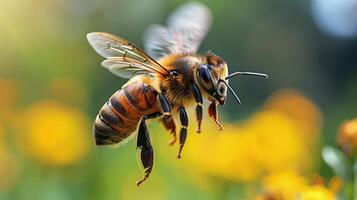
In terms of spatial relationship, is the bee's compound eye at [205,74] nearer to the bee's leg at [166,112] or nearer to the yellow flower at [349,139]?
the bee's leg at [166,112]

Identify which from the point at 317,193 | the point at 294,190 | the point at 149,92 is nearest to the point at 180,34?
the point at 149,92

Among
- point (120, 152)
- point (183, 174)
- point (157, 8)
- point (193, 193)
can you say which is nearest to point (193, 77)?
point (193, 193)

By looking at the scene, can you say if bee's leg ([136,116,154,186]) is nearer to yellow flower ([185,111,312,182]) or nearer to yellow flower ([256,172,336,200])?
yellow flower ([256,172,336,200])

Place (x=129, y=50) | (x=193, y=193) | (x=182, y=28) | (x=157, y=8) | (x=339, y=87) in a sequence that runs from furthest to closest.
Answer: (x=339, y=87) → (x=157, y=8) → (x=193, y=193) → (x=182, y=28) → (x=129, y=50)

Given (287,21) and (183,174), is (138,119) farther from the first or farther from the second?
(287,21)

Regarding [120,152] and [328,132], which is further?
[328,132]

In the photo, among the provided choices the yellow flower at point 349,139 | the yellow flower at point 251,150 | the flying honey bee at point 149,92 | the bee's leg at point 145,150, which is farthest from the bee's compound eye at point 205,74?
the yellow flower at point 251,150
